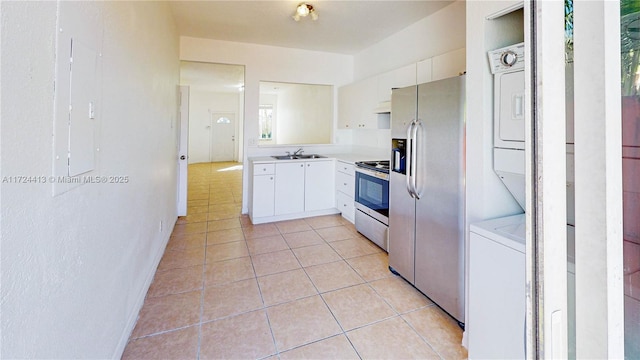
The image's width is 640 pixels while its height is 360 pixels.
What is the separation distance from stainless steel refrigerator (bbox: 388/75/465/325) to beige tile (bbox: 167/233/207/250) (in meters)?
2.17

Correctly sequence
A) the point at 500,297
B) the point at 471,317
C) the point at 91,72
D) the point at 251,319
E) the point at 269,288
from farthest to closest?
1. the point at 269,288
2. the point at 251,319
3. the point at 471,317
4. the point at 500,297
5. the point at 91,72

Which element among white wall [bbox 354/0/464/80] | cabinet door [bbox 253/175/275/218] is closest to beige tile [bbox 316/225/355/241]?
cabinet door [bbox 253/175/275/218]

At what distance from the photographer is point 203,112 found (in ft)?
33.4

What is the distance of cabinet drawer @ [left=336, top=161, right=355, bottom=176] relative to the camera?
379cm

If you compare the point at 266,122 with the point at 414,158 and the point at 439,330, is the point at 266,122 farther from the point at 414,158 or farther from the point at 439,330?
the point at 439,330

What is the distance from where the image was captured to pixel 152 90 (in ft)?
7.57

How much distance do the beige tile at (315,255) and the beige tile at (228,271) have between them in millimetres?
501

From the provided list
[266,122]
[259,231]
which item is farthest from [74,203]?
→ [266,122]

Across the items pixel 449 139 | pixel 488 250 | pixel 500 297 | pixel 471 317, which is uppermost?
pixel 449 139

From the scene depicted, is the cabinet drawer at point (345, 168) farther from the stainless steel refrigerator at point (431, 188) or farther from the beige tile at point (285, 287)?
the beige tile at point (285, 287)

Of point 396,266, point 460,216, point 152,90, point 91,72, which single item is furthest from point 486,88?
point 152,90

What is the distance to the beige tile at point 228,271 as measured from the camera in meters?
2.43

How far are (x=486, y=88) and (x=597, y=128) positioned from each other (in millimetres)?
1343

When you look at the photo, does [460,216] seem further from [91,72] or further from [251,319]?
[91,72]
